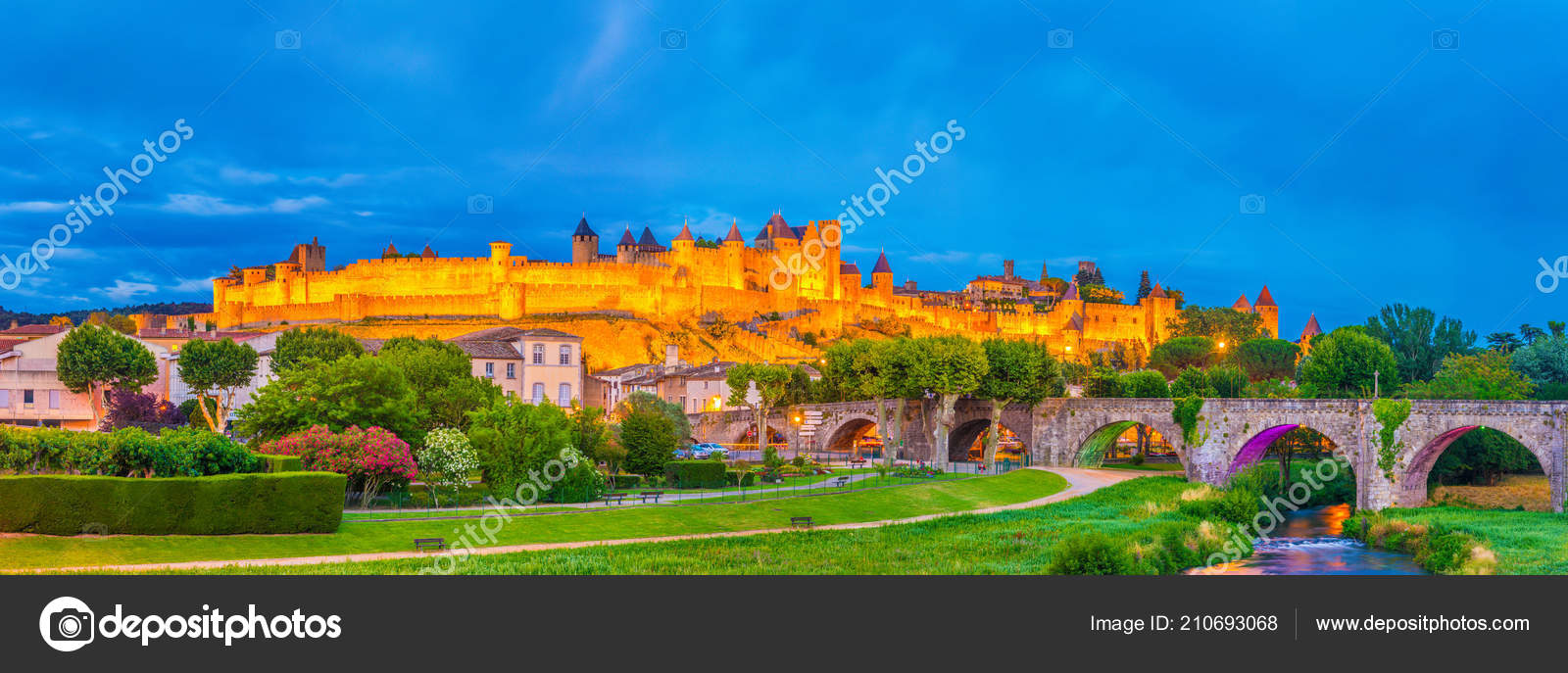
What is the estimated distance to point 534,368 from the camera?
71.4 metres

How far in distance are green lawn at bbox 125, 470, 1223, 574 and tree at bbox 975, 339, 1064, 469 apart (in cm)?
1738

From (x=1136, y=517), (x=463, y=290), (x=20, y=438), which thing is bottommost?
(x=1136, y=517)

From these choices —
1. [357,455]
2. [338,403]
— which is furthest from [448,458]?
[338,403]

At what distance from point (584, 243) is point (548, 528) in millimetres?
119278

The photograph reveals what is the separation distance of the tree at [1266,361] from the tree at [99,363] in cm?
8185

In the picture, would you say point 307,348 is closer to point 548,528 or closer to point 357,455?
point 357,455

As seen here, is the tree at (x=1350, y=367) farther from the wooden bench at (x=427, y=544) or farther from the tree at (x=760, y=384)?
the wooden bench at (x=427, y=544)

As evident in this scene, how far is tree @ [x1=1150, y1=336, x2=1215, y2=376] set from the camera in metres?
108

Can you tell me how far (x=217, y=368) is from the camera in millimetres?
64312
